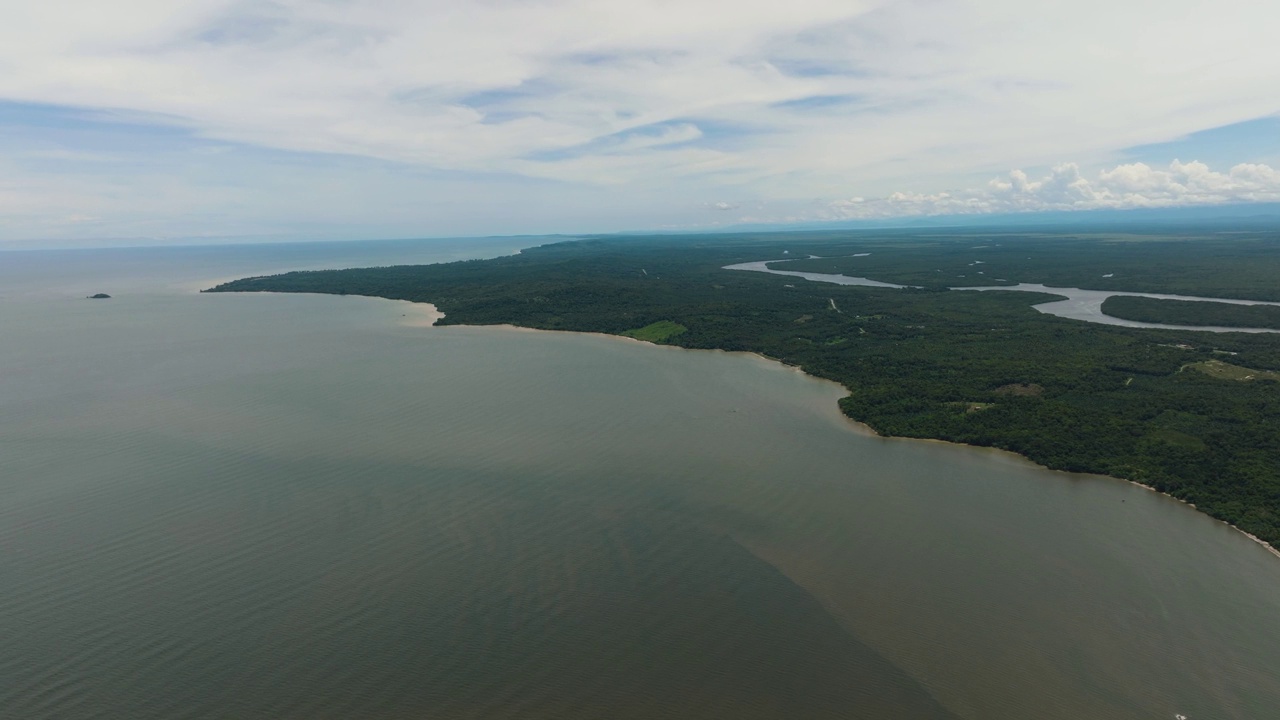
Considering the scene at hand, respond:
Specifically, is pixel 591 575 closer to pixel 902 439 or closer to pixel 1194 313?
pixel 902 439

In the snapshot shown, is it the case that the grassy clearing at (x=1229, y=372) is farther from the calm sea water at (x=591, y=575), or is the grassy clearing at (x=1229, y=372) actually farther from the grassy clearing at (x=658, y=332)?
the grassy clearing at (x=658, y=332)

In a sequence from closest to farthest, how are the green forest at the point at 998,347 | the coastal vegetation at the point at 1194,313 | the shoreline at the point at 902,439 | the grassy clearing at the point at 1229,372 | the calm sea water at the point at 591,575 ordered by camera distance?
1. the calm sea water at the point at 591,575
2. the shoreline at the point at 902,439
3. the green forest at the point at 998,347
4. the grassy clearing at the point at 1229,372
5. the coastal vegetation at the point at 1194,313

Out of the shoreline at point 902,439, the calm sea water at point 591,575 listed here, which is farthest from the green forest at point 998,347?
the calm sea water at point 591,575

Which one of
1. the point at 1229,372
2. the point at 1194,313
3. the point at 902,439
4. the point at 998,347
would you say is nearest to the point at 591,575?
the point at 902,439

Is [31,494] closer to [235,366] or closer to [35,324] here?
[235,366]

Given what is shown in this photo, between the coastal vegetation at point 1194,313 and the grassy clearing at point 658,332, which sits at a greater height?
the grassy clearing at point 658,332

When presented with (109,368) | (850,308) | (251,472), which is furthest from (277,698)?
(850,308)

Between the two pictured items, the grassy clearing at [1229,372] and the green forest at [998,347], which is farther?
the grassy clearing at [1229,372]
